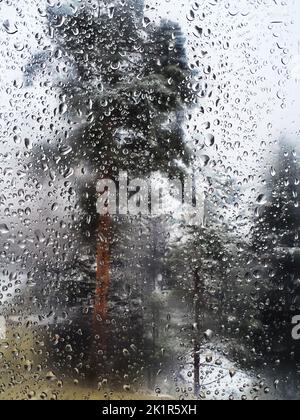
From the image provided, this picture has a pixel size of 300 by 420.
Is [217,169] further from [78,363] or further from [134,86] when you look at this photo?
[78,363]

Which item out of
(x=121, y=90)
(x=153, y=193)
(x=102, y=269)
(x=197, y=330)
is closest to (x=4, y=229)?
(x=102, y=269)

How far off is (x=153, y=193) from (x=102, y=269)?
435 mm

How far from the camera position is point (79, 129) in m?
1.89

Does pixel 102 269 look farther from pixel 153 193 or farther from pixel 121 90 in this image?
pixel 121 90

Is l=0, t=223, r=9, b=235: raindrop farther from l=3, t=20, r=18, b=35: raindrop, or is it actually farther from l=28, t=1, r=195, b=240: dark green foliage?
l=3, t=20, r=18, b=35: raindrop

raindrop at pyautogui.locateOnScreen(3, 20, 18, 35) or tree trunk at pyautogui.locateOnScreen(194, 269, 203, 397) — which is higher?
raindrop at pyautogui.locateOnScreen(3, 20, 18, 35)

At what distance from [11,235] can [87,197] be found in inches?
14.3

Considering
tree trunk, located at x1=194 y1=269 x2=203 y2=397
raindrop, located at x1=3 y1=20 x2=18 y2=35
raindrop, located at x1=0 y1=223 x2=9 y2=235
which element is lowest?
tree trunk, located at x1=194 y1=269 x2=203 y2=397

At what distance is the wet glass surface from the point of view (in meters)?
1.80

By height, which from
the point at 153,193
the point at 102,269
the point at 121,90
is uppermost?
the point at 121,90

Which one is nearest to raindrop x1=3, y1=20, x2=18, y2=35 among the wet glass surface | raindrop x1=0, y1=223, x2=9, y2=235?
the wet glass surface

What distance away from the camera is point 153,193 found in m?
1.90

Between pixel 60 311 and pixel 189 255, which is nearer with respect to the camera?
pixel 60 311

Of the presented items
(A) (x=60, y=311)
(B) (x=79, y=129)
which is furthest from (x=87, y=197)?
(A) (x=60, y=311)
